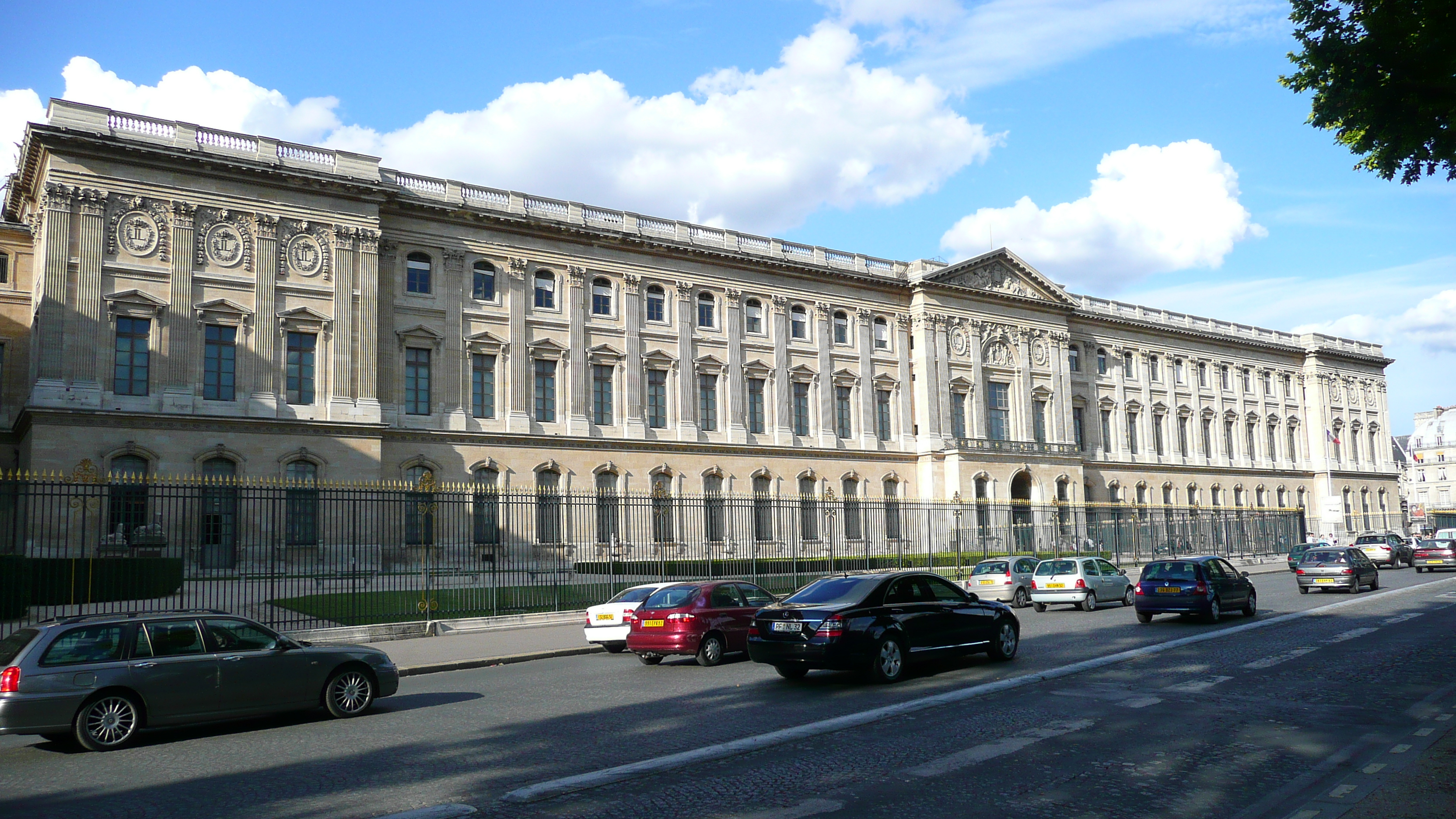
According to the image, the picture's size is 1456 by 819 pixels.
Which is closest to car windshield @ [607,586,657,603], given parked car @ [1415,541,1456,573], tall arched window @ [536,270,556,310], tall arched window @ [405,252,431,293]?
tall arched window @ [405,252,431,293]

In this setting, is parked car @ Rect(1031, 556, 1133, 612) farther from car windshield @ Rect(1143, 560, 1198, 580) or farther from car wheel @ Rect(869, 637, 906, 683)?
car wheel @ Rect(869, 637, 906, 683)

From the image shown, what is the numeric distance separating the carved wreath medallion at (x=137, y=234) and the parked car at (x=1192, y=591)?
34042mm

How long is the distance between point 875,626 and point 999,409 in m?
47.9

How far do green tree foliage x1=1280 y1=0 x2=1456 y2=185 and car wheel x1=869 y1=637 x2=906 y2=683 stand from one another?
28.5 ft

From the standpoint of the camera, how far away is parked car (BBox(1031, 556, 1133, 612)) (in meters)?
26.8

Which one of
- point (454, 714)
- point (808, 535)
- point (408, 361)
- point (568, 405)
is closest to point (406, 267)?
point (408, 361)

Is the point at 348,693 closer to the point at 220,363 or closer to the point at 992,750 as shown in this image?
the point at 992,750

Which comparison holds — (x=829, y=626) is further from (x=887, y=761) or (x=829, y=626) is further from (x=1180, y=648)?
(x=1180, y=648)

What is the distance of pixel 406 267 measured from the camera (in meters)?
42.5

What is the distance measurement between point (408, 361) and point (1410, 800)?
129ft

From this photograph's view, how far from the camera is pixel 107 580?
23.8m

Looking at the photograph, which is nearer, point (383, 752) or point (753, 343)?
point (383, 752)

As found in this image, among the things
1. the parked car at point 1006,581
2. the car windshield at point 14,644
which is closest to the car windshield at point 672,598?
the car windshield at point 14,644

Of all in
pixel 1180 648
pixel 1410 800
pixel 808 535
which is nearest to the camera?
pixel 1410 800
